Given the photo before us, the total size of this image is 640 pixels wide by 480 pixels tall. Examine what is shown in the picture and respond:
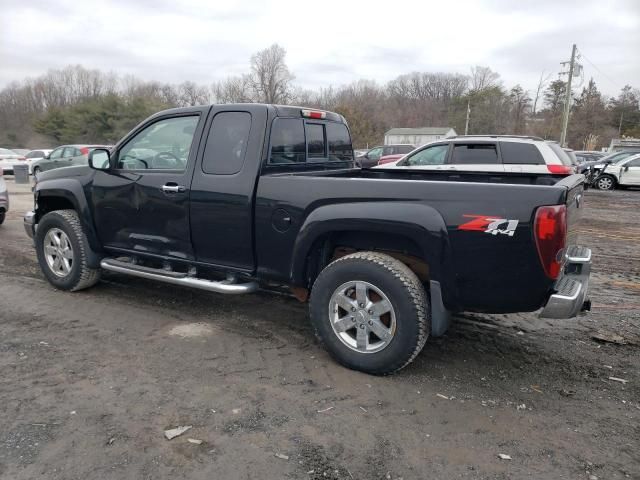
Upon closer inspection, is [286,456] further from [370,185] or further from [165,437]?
[370,185]

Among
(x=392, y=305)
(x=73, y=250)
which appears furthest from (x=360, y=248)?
(x=73, y=250)

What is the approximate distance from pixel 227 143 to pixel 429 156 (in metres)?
7.26

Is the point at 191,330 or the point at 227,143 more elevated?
the point at 227,143

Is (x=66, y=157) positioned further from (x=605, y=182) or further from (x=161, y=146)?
(x=605, y=182)

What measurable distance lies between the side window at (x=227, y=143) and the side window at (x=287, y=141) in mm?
234

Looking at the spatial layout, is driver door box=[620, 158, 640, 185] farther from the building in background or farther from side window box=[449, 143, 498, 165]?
the building in background

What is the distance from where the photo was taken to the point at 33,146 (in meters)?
54.8

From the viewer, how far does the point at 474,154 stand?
9.68 meters

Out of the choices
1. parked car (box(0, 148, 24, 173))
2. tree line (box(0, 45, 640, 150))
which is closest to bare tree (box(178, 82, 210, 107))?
tree line (box(0, 45, 640, 150))

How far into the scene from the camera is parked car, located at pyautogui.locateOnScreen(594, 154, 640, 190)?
1989 cm

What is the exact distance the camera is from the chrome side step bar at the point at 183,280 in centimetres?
403

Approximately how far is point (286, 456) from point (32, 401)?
1.75 metres

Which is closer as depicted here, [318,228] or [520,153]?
[318,228]

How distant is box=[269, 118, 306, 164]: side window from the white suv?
4.69 m
